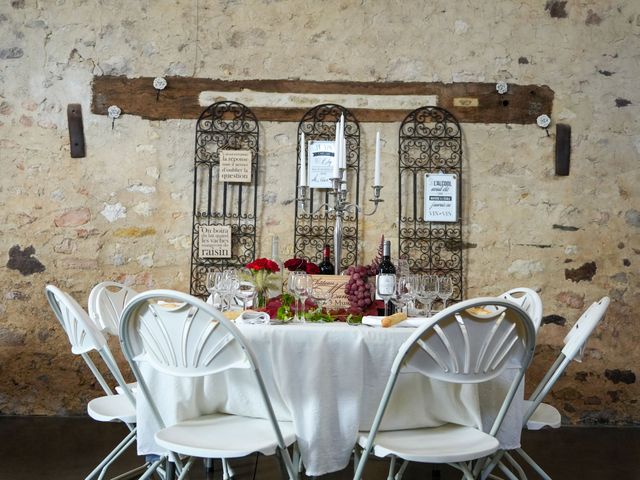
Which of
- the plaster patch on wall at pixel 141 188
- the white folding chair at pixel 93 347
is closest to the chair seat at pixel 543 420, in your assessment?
the white folding chair at pixel 93 347

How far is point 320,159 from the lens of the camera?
4176 mm

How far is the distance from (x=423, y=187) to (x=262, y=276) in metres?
1.87

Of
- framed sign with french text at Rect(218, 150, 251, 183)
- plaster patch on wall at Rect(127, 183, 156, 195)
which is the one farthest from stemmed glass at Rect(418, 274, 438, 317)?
plaster patch on wall at Rect(127, 183, 156, 195)

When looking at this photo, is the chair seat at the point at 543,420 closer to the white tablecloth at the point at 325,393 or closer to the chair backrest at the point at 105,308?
the white tablecloth at the point at 325,393

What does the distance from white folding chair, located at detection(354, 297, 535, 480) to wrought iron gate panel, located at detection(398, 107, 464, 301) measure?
2.26m

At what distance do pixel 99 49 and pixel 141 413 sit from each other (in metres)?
3.02

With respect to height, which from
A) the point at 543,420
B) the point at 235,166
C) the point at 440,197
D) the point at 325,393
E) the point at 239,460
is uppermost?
the point at 235,166

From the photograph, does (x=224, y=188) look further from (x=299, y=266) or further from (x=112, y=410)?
(x=112, y=410)

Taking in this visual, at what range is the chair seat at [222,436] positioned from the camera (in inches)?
66.3

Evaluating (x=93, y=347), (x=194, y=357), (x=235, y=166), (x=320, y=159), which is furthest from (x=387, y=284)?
(x=235, y=166)

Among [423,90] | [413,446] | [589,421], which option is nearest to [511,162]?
[423,90]

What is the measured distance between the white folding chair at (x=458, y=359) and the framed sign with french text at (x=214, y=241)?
2411mm

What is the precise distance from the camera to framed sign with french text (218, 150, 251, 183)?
4137 millimetres

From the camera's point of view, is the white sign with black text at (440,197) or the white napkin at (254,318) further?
the white sign with black text at (440,197)
